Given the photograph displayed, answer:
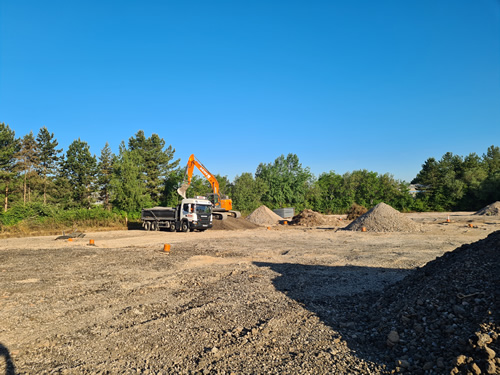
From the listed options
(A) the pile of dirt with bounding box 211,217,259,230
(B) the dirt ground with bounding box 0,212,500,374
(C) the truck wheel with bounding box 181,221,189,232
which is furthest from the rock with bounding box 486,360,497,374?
(A) the pile of dirt with bounding box 211,217,259,230

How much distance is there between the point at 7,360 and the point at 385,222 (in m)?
21.7

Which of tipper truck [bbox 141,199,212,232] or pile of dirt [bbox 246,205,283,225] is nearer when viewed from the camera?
tipper truck [bbox 141,199,212,232]

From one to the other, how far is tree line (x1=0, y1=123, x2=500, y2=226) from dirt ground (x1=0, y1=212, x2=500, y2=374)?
25.3m

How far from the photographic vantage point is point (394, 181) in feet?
157

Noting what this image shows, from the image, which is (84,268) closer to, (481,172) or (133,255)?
(133,255)

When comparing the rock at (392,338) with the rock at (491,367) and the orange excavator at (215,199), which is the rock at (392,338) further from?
the orange excavator at (215,199)

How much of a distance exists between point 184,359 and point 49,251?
13174 mm

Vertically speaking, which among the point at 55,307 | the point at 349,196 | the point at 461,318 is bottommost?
the point at 55,307

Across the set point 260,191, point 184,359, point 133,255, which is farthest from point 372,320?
point 260,191

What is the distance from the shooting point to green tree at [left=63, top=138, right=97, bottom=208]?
38.5 meters

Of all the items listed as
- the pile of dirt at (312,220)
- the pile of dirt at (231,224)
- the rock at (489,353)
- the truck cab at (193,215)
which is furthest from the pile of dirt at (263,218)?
the rock at (489,353)

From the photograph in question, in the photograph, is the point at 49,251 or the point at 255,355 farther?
the point at 49,251

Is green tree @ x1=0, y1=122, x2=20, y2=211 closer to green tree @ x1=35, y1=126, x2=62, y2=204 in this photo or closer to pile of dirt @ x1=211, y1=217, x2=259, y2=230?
green tree @ x1=35, y1=126, x2=62, y2=204

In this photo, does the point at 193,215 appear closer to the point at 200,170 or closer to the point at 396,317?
the point at 200,170
